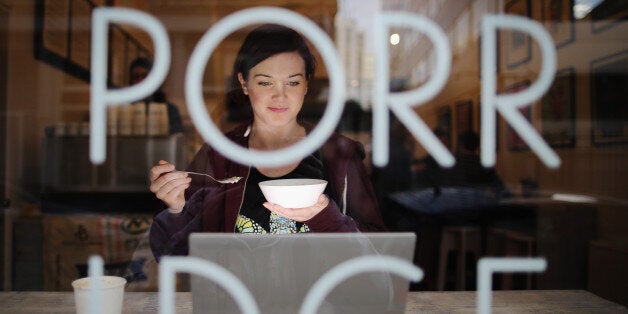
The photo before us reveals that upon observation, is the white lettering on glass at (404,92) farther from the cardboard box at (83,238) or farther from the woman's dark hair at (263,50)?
the cardboard box at (83,238)

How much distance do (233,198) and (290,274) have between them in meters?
0.40

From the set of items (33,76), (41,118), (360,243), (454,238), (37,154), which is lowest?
(454,238)

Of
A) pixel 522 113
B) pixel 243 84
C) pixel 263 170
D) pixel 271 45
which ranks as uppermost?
→ pixel 271 45

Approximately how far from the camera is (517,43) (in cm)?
203

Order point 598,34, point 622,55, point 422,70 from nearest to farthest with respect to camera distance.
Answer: point 422,70, point 622,55, point 598,34

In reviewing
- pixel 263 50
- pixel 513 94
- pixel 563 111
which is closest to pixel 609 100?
pixel 563 111

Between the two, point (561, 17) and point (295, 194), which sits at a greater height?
point (561, 17)

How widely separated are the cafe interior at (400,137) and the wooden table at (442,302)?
3 centimetres

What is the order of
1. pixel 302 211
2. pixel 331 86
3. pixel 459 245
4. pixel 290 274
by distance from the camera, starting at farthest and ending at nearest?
pixel 459 245 < pixel 331 86 < pixel 302 211 < pixel 290 274

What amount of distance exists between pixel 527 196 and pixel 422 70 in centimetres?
163

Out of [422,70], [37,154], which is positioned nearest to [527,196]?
[422,70]

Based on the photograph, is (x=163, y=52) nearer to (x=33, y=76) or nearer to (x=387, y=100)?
(x=387, y=100)

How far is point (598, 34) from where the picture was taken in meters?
2.16

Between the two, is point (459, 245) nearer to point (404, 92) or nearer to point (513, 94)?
point (513, 94)
